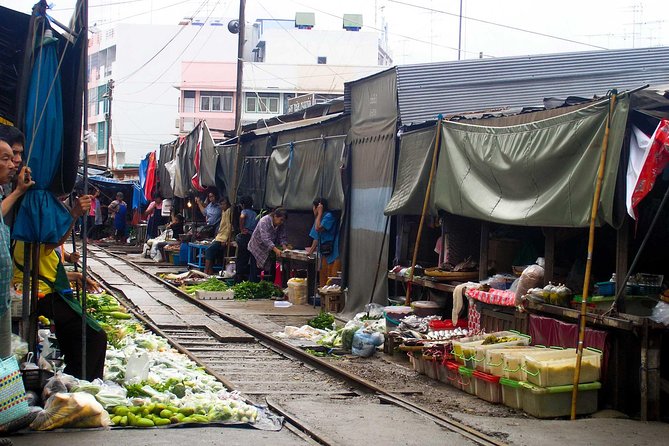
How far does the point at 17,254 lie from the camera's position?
7.88 meters

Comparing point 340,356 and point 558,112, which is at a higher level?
point 558,112

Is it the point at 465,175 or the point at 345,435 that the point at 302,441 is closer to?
the point at 345,435

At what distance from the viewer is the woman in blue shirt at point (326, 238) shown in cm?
1723

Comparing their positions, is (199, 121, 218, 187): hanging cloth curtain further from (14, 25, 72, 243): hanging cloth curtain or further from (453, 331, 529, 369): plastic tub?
(14, 25, 72, 243): hanging cloth curtain

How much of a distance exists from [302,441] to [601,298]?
3.76 metres

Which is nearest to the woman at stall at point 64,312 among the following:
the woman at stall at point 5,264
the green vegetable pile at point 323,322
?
the woman at stall at point 5,264

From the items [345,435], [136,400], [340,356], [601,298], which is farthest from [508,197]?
[136,400]

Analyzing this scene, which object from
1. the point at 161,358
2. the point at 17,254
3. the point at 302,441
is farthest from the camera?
the point at 161,358

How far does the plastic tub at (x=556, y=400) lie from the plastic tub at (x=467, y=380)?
960 millimetres

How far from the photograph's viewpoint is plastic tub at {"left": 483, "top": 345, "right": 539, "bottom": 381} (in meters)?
9.29

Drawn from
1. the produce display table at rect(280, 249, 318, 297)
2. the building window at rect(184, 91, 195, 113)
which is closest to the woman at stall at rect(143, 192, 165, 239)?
the produce display table at rect(280, 249, 318, 297)

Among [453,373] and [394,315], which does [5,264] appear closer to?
[453,373]

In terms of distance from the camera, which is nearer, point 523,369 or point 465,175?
point 523,369

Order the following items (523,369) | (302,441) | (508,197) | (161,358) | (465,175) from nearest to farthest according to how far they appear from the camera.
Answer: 1. (302,441)
2. (523,369)
3. (161,358)
4. (508,197)
5. (465,175)
